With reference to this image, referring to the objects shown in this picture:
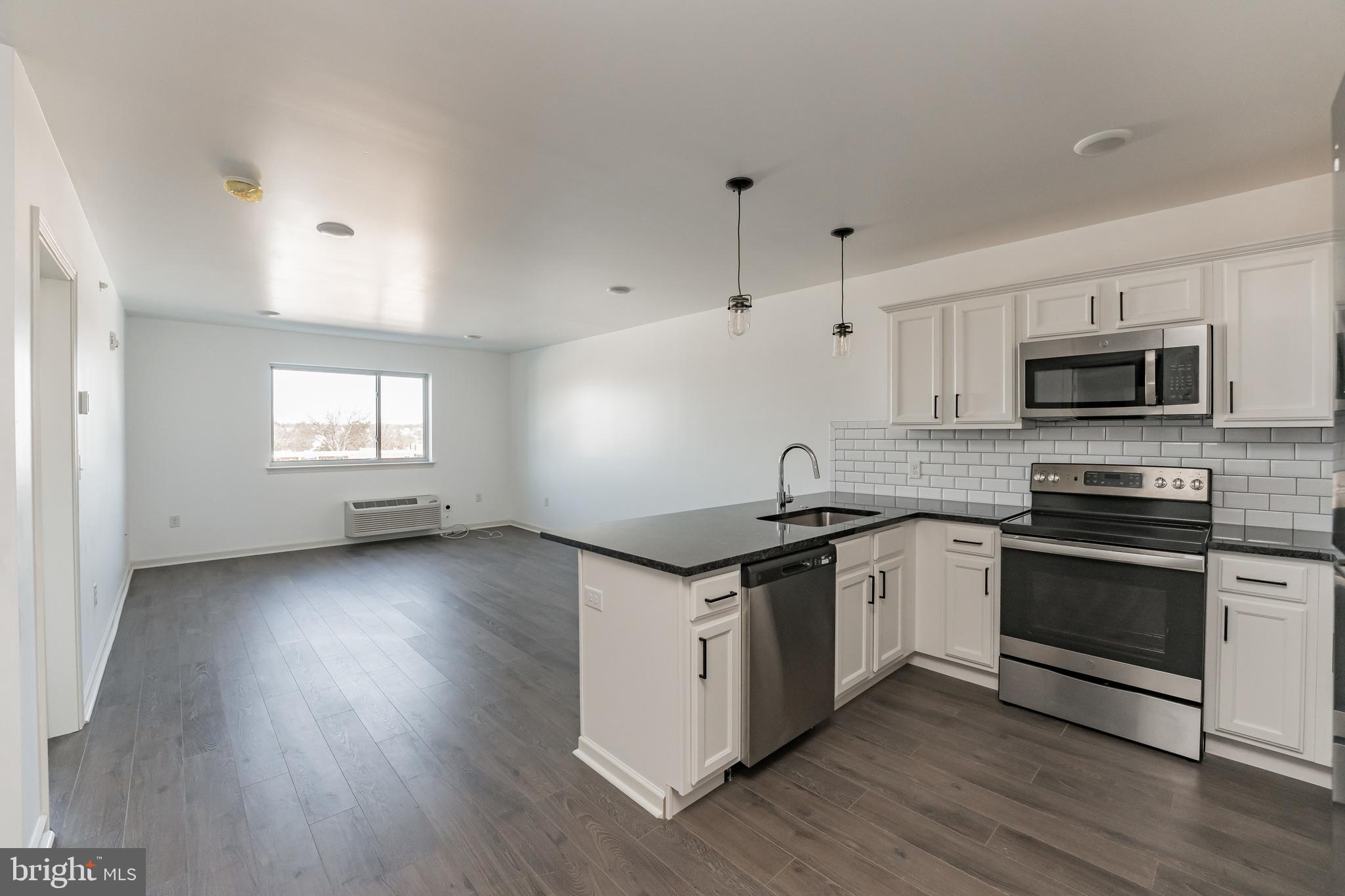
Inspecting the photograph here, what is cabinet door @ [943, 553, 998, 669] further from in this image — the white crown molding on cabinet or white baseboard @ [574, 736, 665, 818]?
white baseboard @ [574, 736, 665, 818]

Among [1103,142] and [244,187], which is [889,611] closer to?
[1103,142]

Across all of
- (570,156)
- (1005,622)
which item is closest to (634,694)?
(1005,622)

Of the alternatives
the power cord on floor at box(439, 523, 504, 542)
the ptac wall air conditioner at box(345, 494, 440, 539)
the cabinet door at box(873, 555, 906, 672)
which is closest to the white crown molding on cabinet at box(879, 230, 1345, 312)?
the cabinet door at box(873, 555, 906, 672)

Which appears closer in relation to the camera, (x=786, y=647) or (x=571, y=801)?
(x=571, y=801)

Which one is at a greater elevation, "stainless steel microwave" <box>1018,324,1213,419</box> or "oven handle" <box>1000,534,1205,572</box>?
"stainless steel microwave" <box>1018,324,1213,419</box>

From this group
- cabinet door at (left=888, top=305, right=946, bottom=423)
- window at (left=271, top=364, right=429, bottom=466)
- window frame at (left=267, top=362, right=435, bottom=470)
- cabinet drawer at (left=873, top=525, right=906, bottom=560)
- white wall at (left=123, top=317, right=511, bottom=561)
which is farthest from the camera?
window at (left=271, top=364, right=429, bottom=466)

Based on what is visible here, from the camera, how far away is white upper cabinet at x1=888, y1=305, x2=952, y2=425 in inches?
132

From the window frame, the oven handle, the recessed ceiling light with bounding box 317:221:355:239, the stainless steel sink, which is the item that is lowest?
the oven handle

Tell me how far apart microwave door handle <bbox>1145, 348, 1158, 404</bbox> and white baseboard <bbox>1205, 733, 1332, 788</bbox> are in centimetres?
145

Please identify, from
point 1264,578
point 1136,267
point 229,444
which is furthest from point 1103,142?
point 229,444

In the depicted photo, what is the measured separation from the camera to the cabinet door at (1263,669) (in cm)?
217

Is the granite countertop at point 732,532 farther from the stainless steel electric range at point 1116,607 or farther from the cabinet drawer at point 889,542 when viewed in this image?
the stainless steel electric range at point 1116,607

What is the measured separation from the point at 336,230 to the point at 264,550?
187 inches

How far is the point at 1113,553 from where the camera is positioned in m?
2.48
